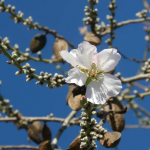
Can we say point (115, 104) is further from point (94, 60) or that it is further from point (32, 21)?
point (32, 21)

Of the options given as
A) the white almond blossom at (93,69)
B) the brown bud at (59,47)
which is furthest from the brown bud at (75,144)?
the brown bud at (59,47)

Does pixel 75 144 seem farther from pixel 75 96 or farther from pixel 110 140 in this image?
pixel 75 96

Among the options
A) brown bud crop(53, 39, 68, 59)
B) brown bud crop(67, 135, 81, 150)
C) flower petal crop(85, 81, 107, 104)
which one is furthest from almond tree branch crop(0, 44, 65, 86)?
brown bud crop(53, 39, 68, 59)

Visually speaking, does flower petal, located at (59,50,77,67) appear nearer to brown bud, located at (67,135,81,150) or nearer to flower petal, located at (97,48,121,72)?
flower petal, located at (97,48,121,72)

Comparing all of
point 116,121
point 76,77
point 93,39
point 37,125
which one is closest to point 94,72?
point 76,77

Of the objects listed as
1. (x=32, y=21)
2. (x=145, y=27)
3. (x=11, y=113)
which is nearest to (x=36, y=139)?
(x=11, y=113)
